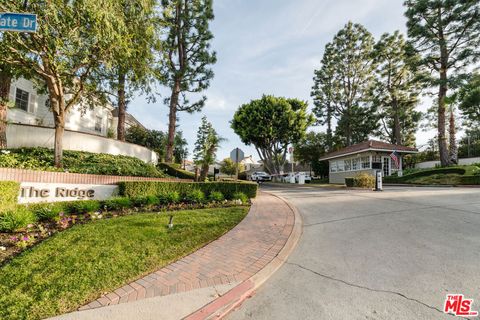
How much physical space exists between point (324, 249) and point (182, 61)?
17938 millimetres

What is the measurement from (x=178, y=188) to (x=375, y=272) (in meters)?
6.89

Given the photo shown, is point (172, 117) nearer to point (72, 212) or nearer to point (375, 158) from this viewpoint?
point (72, 212)

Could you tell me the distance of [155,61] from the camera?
908 cm

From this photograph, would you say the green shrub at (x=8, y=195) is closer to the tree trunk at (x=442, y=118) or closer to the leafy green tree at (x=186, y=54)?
the leafy green tree at (x=186, y=54)

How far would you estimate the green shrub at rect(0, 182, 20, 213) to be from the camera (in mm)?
4680

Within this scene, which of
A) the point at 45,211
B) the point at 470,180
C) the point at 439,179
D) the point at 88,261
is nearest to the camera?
the point at 88,261

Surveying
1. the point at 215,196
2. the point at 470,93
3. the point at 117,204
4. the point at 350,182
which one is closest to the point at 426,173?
the point at 350,182

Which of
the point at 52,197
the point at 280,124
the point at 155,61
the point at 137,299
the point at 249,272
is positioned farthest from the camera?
the point at 280,124

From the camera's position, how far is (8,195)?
4.86 metres

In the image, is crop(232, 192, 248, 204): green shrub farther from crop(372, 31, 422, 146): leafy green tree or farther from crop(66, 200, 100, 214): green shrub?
crop(372, 31, 422, 146): leafy green tree

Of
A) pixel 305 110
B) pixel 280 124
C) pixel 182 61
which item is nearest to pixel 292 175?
pixel 280 124

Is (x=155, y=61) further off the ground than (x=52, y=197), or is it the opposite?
(x=155, y=61)

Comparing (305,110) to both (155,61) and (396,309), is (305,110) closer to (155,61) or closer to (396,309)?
(155,61)

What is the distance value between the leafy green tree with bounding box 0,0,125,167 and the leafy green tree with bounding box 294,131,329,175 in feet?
94.9
